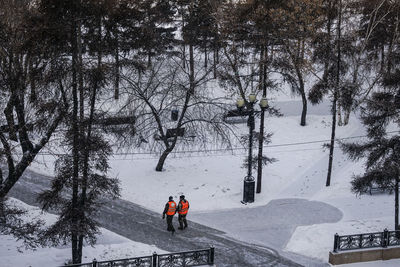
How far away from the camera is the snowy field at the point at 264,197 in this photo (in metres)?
15.7

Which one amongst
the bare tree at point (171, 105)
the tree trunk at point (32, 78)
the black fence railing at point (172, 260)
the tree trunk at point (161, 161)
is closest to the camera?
the black fence railing at point (172, 260)

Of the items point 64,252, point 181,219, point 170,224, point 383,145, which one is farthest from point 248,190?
point 64,252

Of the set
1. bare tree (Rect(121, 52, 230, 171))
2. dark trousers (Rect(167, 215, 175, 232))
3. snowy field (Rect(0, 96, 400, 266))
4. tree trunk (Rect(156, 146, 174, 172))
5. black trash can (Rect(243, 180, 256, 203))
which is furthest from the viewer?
tree trunk (Rect(156, 146, 174, 172))

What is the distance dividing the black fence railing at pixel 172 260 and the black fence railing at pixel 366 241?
410 cm

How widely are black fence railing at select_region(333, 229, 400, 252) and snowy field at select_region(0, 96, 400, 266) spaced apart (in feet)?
2.07

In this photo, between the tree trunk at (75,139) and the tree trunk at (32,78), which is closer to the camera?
the tree trunk at (75,139)

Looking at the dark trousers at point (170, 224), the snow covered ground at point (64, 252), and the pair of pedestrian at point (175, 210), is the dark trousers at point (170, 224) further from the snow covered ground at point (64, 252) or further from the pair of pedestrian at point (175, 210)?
the snow covered ground at point (64, 252)

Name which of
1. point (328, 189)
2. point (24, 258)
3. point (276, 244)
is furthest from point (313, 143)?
point (24, 258)

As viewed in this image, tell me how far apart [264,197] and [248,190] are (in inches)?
45.7

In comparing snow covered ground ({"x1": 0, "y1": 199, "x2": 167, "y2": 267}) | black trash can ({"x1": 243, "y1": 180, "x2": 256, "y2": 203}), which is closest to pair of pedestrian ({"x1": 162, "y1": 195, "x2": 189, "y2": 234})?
snow covered ground ({"x1": 0, "y1": 199, "x2": 167, "y2": 267})

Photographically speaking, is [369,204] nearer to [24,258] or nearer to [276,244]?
[276,244]

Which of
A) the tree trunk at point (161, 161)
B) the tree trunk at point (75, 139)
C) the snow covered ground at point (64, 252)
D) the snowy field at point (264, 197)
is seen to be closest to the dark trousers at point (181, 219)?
the snowy field at point (264, 197)

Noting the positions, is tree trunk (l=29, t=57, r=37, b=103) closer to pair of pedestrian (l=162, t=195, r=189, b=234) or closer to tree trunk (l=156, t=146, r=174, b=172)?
pair of pedestrian (l=162, t=195, r=189, b=234)

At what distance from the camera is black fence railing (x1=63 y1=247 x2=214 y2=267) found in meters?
12.8
